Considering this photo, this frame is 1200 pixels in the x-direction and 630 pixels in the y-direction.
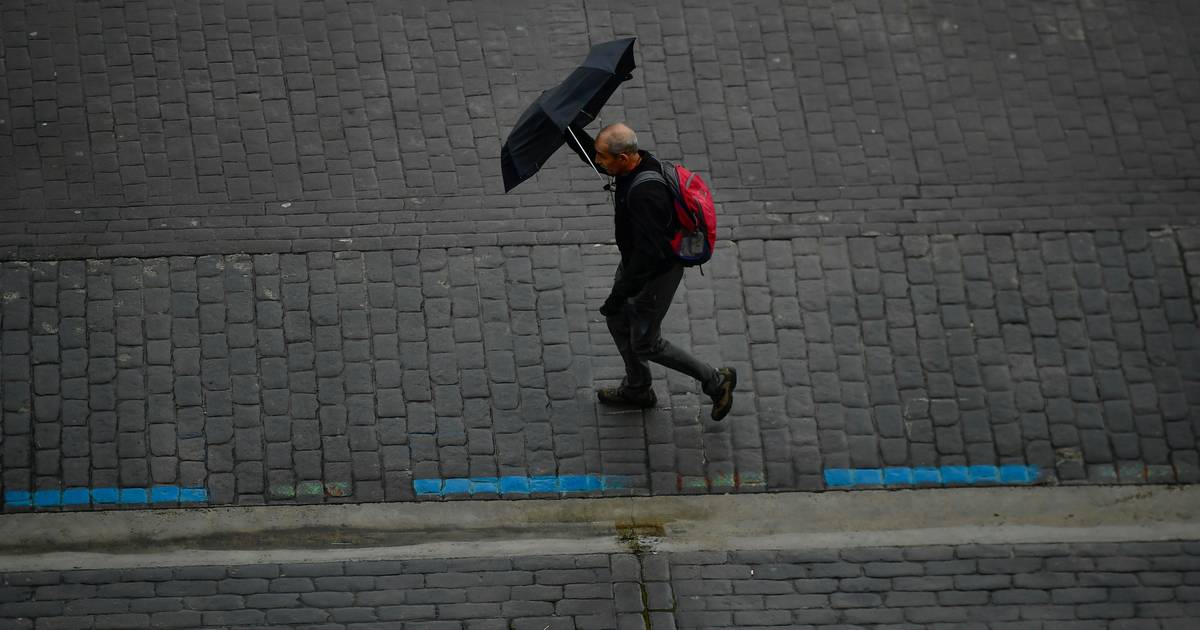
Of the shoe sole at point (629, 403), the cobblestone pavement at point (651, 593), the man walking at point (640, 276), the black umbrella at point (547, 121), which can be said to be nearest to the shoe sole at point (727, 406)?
the man walking at point (640, 276)

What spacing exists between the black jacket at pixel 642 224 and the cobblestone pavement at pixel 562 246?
143 centimetres

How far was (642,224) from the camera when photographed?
5789mm

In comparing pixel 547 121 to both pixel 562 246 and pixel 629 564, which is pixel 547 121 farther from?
pixel 629 564

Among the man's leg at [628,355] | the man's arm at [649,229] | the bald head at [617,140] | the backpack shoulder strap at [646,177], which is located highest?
the bald head at [617,140]

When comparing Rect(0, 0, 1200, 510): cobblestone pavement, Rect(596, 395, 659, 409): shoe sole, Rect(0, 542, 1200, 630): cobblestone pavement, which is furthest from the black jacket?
Rect(0, 542, 1200, 630): cobblestone pavement

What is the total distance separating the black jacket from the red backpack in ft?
0.14

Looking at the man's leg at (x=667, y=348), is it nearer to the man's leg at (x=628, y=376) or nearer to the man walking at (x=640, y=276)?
the man walking at (x=640, y=276)

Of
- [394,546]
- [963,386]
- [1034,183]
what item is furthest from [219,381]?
[1034,183]

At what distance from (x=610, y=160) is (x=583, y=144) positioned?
1.55ft

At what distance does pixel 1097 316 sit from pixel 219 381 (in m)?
5.56

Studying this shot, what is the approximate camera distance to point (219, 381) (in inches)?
283

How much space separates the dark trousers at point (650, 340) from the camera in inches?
249

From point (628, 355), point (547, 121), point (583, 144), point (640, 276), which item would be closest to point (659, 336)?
point (628, 355)

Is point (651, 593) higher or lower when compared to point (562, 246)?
lower
